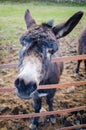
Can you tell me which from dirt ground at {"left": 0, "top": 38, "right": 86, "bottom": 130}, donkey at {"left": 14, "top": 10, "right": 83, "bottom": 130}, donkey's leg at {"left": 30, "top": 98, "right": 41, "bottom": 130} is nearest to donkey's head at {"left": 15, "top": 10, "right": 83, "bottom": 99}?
donkey at {"left": 14, "top": 10, "right": 83, "bottom": 130}

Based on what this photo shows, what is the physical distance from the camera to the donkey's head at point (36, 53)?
257 cm

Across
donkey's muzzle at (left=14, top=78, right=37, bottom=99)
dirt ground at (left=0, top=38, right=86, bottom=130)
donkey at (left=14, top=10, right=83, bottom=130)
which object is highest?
donkey at (left=14, top=10, right=83, bottom=130)

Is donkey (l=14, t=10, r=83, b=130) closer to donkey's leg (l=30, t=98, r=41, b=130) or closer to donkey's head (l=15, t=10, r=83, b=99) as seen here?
donkey's head (l=15, t=10, r=83, b=99)

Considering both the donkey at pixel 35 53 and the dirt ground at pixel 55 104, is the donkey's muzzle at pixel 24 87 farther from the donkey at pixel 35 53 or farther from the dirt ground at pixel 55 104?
the dirt ground at pixel 55 104

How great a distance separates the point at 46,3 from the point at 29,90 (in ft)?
66.1

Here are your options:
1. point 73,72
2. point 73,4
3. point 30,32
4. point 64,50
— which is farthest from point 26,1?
point 30,32

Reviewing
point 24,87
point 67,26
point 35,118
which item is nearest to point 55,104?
point 35,118

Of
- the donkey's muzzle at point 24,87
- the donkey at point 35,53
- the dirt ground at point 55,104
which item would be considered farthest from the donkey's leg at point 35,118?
the donkey's muzzle at point 24,87

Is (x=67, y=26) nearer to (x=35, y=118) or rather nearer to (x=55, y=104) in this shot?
(x=35, y=118)

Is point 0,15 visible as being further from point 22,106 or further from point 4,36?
point 22,106

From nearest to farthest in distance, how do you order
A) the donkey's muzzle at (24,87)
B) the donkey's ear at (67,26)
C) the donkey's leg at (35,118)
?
the donkey's muzzle at (24,87), the donkey's ear at (67,26), the donkey's leg at (35,118)

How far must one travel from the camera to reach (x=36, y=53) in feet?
9.64

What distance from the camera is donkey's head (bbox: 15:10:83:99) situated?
8.43 ft

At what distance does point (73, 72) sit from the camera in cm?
708
